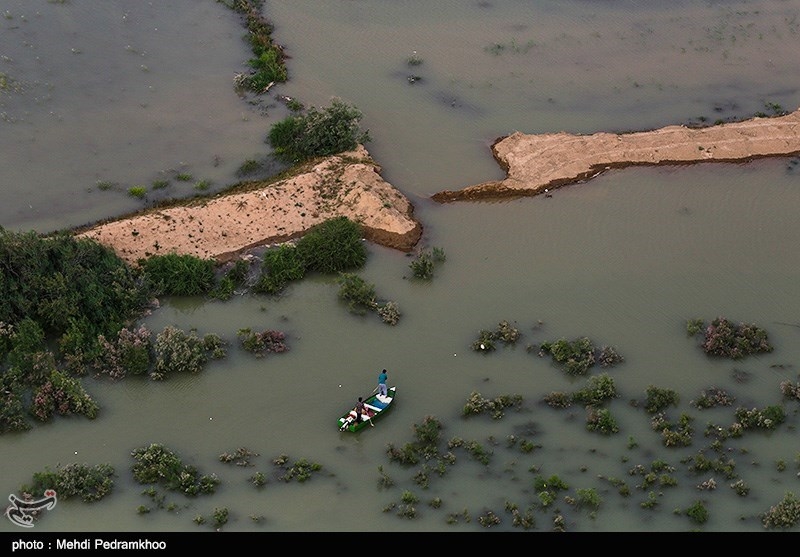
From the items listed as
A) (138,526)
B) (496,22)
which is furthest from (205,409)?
(496,22)

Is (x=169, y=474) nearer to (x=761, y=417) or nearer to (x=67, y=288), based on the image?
(x=67, y=288)

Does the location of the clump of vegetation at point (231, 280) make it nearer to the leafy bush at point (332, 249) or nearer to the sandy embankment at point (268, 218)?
the sandy embankment at point (268, 218)

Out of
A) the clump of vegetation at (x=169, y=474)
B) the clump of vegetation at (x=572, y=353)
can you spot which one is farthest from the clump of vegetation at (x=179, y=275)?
the clump of vegetation at (x=572, y=353)

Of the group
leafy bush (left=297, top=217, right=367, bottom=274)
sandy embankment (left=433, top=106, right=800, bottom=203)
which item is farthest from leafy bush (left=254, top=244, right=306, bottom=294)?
sandy embankment (left=433, top=106, right=800, bottom=203)

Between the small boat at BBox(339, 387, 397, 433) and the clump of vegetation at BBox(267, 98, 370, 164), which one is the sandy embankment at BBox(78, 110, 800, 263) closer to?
the clump of vegetation at BBox(267, 98, 370, 164)

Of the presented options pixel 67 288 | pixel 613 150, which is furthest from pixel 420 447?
pixel 613 150
